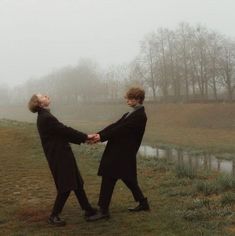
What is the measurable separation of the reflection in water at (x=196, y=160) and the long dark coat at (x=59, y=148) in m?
9.63

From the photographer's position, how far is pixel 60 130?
7.25 metres

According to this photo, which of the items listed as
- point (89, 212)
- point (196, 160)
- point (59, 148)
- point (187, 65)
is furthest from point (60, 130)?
point (187, 65)

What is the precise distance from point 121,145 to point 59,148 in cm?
98

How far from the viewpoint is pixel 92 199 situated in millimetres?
9375

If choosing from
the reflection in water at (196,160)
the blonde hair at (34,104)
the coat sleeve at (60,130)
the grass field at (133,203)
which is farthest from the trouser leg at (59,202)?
the reflection in water at (196,160)

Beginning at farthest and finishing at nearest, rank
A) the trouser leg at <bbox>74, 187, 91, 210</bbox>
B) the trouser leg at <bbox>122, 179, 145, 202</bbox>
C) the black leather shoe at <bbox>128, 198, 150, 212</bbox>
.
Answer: the black leather shoe at <bbox>128, 198, 150, 212</bbox>, the trouser leg at <bbox>122, 179, 145, 202</bbox>, the trouser leg at <bbox>74, 187, 91, 210</bbox>

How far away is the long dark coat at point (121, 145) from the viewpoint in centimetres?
740

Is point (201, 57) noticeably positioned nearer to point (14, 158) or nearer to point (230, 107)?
point (230, 107)

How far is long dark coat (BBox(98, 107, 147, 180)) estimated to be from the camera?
7402 mm

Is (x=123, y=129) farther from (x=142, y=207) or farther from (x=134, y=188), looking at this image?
(x=142, y=207)

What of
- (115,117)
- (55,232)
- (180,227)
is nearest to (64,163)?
(55,232)

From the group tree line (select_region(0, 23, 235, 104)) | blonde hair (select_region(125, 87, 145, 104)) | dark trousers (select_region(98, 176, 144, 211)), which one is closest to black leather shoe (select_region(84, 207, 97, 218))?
dark trousers (select_region(98, 176, 144, 211))

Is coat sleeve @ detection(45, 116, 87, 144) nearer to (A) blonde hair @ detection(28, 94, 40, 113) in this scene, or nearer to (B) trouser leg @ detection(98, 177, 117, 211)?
(A) blonde hair @ detection(28, 94, 40, 113)

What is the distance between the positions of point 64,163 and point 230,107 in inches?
1562
